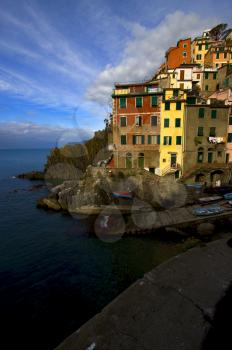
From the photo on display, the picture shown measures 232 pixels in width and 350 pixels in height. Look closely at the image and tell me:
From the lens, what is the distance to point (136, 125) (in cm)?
3588

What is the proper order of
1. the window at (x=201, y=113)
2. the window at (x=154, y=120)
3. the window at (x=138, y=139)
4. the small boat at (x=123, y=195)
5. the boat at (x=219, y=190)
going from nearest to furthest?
the boat at (x=219, y=190)
the small boat at (x=123, y=195)
the window at (x=201, y=113)
the window at (x=154, y=120)
the window at (x=138, y=139)

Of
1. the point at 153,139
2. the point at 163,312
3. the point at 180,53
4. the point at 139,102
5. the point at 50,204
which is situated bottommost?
the point at 163,312

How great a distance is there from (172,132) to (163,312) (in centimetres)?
2989

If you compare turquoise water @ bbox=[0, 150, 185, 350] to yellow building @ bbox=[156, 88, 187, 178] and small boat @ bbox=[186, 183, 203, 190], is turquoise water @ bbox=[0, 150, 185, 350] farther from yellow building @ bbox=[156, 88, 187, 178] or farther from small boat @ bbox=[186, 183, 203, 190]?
yellow building @ bbox=[156, 88, 187, 178]

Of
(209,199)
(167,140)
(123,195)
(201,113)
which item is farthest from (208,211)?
(201,113)

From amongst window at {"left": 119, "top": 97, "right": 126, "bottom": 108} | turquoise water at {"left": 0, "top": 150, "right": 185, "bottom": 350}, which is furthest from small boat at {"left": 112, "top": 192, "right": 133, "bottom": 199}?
window at {"left": 119, "top": 97, "right": 126, "bottom": 108}

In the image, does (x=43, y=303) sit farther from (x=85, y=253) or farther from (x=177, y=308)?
(x=177, y=308)

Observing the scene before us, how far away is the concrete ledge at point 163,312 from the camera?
9188 mm

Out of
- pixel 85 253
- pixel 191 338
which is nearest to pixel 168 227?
pixel 85 253

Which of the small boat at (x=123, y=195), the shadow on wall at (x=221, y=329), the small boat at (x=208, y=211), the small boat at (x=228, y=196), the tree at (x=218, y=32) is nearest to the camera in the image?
the shadow on wall at (x=221, y=329)

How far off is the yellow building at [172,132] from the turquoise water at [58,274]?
17.5 meters

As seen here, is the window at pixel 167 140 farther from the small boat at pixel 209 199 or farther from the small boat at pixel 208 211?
the small boat at pixel 208 211

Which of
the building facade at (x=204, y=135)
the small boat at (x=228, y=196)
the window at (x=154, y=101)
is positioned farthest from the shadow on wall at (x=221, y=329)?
the window at (x=154, y=101)

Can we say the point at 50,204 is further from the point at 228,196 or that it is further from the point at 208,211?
the point at 228,196
